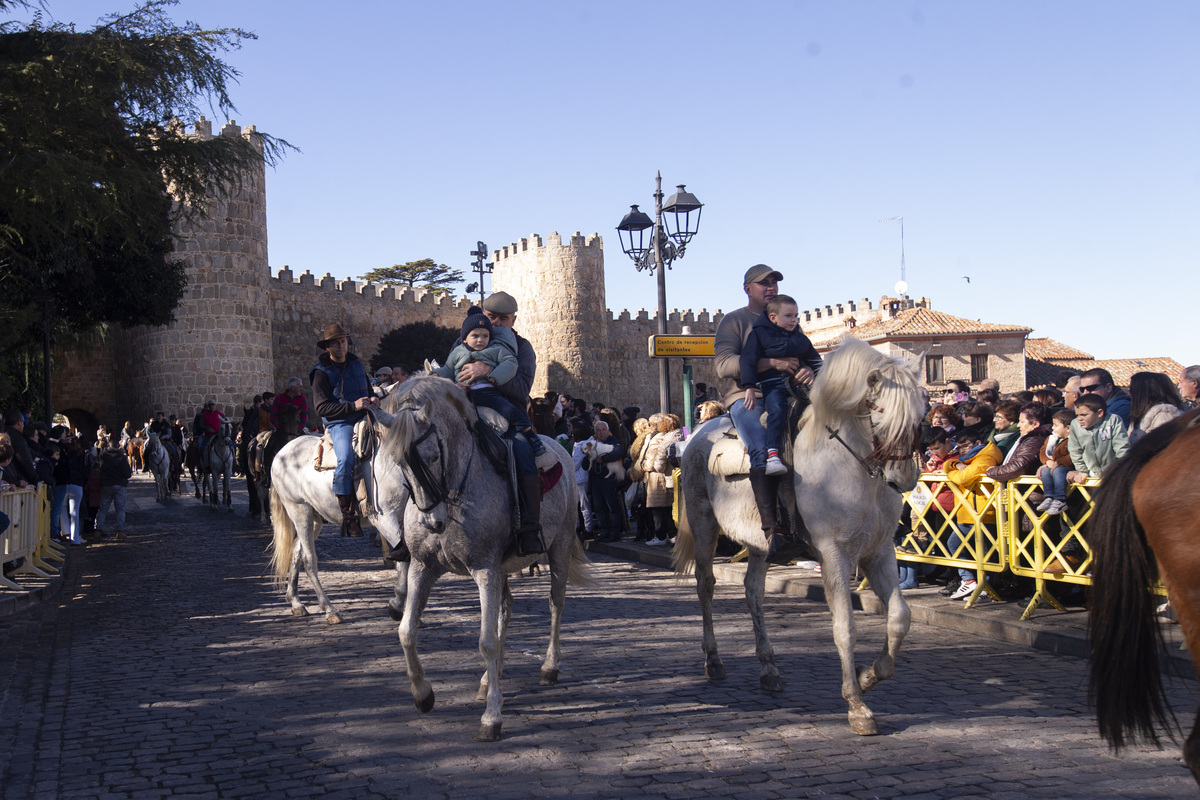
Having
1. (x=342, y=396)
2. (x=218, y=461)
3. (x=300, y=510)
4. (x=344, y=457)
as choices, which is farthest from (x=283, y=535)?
(x=218, y=461)

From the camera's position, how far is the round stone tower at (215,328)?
34062 mm

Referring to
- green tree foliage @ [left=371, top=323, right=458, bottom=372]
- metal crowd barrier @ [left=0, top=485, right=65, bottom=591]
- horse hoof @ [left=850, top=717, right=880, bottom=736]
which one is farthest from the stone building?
horse hoof @ [left=850, top=717, right=880, bottom=736]

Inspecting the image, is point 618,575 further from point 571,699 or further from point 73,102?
point 73,102

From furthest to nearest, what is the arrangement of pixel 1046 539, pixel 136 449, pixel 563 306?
pixel 563 306
pixel 136 449
pixel 1046 539

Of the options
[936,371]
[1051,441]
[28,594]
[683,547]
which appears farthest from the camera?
[936,371]

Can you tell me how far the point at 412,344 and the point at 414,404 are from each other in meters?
41.9

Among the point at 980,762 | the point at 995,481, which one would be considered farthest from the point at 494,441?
the point at 995,481

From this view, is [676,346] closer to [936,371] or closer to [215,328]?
[215,328]

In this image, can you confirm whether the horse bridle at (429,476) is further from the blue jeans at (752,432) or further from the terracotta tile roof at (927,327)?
the terracotta tile roof at (927,327)

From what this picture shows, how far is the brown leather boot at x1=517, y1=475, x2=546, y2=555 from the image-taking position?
5605mm

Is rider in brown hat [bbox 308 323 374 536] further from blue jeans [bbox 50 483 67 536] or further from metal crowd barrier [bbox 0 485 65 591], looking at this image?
blue jeans [bbox 50 483 67 536]

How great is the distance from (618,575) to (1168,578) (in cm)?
822

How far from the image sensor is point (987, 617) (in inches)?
302

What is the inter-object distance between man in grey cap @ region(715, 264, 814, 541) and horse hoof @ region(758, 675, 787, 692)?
0.84 m
